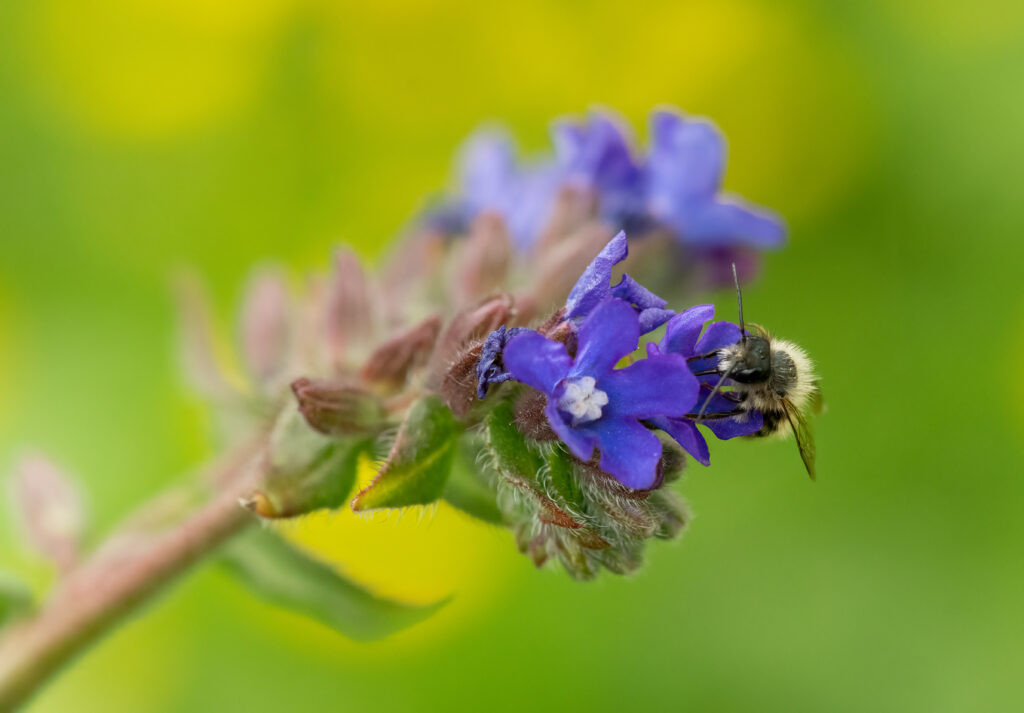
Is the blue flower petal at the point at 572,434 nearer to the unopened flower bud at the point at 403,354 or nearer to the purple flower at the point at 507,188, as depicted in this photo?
the unopened flower bud at the point at 403,354

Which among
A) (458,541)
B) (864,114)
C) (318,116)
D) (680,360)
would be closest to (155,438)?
(458,541)

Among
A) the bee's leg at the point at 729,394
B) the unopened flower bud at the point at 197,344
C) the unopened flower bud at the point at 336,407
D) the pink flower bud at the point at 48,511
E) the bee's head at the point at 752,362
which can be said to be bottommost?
the pink flower bud at the point at 48,511

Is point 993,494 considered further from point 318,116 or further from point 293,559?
point 318,116

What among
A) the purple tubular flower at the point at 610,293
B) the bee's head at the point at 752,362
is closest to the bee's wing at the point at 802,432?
the bee's head at the point at 752,362

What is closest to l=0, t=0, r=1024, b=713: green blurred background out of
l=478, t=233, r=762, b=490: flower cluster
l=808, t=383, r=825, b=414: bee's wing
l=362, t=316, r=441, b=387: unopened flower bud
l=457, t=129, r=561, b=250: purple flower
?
l=457, t=129, r=561, b=250: purple flower

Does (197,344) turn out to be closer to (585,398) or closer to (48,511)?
(48,511)

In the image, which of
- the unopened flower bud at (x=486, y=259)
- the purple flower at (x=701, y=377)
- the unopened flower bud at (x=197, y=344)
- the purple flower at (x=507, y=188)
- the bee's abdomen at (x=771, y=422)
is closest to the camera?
the purple flower at (x=701, y=377)

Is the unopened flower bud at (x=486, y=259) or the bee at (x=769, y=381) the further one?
the unopened flower bud at (x=486, y=259)

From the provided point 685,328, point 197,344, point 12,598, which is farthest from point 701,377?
point 12,598
